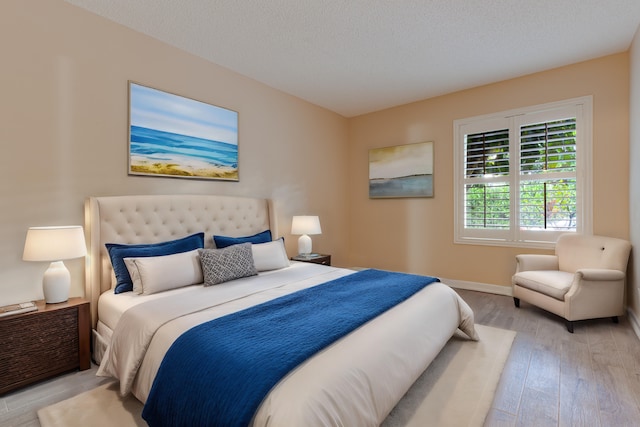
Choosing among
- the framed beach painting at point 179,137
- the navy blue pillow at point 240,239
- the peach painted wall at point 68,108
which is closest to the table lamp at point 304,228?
the navy blue pillow at point 240,239

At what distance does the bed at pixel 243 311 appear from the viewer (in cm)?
129

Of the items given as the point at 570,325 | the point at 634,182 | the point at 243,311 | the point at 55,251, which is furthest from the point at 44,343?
the point at 634,182

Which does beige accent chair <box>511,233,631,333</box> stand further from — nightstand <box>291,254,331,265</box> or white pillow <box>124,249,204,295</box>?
white pillow <box>124,249,204,295</box>

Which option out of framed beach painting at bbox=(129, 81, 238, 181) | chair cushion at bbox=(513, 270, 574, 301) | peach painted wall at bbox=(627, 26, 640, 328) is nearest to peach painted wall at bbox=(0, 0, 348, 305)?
framed beach painting at bbox=(129, 81, 238, 181)

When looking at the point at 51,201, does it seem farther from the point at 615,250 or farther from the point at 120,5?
the point at 615,250

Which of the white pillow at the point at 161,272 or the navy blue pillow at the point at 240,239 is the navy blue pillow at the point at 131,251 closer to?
the white pillow at the point at 161,272

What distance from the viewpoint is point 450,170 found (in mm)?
4477

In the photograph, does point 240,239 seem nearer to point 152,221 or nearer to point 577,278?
point 152,221

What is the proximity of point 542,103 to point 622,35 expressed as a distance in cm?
88

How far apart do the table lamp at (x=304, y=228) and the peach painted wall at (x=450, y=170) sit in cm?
147

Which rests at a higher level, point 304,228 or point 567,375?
point 304,228

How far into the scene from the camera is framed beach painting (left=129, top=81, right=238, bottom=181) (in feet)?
9.59

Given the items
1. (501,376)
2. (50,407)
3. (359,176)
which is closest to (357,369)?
(501,376)

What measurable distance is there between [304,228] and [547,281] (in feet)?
8.71
